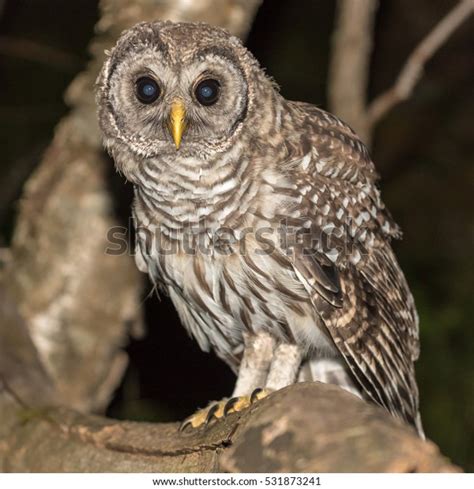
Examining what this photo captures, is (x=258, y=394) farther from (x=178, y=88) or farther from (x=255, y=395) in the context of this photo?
(x=178, y=88)

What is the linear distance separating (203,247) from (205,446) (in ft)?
2.55

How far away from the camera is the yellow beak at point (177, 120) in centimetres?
312

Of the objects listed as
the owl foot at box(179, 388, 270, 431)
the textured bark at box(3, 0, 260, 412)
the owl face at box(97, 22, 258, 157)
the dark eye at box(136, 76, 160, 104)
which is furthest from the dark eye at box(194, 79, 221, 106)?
the textured bark at box(3, 0, 260, 412)

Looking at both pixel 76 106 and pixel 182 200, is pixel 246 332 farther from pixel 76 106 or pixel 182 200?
pixel 76 106

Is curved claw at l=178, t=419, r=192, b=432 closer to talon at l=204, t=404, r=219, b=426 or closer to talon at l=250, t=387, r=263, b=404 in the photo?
talon at l=204, t=404, r=219, b=426

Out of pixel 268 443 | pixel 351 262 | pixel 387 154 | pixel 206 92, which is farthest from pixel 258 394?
pixel 387 154

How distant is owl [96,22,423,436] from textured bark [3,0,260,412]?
941 millimetres

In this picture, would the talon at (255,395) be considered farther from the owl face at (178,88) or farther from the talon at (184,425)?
the owl face at (178,88)

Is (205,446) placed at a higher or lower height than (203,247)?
lower

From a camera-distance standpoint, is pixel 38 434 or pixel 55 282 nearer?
pixel 38 434

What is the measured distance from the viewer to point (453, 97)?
26.6 ft

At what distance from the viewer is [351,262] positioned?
3547 millimetres

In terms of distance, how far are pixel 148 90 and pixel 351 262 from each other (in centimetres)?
105
